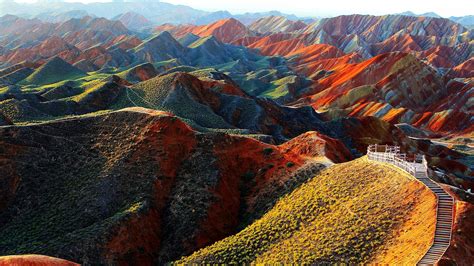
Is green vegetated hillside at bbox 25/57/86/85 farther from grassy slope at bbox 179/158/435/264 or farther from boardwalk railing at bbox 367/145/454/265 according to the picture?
boardwalk railing at bbox 367/145/454/265

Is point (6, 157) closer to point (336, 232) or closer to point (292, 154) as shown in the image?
point (292, 154)

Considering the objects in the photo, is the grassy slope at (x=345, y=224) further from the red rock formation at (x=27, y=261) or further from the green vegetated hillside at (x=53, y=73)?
the green vegetated hillside at (x=53, y=73)

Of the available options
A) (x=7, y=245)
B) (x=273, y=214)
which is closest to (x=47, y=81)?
(x=7, y=245)

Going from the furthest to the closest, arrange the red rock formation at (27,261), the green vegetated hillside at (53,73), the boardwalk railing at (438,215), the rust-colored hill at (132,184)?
the green vegetated hillside at (53,73), the rust-colored hill at (132,184), the red rock formation at (27,261), the boardwalk railing at (438,215)

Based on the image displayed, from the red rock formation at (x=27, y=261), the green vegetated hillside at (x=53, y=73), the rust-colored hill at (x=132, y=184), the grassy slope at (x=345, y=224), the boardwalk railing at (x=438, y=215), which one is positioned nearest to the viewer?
the boardwalk railing at (x=438, y=215)

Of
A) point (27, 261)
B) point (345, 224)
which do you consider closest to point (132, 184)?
point (27, 261)

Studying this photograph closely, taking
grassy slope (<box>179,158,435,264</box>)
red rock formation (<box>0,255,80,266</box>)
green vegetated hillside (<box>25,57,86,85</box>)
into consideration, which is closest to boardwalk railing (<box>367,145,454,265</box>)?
grassy slope (<box>179,158,435,264</box>)

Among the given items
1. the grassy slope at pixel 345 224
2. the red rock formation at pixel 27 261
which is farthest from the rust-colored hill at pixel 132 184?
the red rock formation at pixel 27 261

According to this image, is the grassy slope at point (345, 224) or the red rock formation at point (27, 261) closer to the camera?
the red rock formation at point (27, 261)
